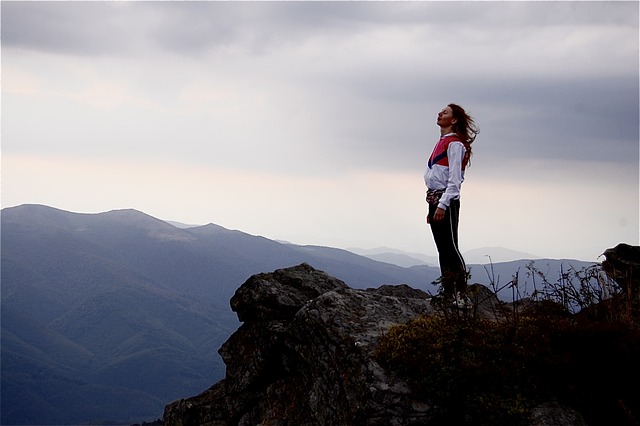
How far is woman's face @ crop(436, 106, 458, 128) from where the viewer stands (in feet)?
41.1

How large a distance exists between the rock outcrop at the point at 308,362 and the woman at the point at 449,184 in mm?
968

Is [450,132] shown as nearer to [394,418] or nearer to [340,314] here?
[340,314]

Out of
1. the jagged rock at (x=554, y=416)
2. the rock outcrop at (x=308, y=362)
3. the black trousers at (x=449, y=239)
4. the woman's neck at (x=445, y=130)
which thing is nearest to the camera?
the jagged rock at (x=554, y=416)

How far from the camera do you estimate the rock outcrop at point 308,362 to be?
10070 mm

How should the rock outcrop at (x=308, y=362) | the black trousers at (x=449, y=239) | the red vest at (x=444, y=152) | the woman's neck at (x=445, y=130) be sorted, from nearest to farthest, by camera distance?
the rock outcrop at (x=308, y=362)
the black trousers at (x=449, y=239)
the red vest at (x=444, y=152)
the woman's neck at (x=445, y=130)

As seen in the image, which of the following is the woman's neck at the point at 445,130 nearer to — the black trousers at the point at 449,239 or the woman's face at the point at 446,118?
the woman's face at the point at 446,118

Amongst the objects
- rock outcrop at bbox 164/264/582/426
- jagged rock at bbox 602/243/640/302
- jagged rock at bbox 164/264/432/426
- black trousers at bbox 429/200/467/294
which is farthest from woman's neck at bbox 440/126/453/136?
jagged rock at bbox 602/243/640/302

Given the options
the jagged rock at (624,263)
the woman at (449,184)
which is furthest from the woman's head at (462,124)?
the jagged rock at (624,263)

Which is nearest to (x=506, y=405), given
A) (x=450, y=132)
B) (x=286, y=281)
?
(x=450, y=132)

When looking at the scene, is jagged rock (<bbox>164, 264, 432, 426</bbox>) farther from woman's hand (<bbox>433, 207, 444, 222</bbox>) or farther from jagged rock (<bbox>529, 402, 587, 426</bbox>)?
woman's hand (<bbox>433, 207, 444, 222</bbox>)

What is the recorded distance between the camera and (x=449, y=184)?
39.3ft

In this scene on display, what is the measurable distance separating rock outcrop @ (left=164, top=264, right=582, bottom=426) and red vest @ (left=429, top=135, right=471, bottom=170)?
8.22 feet

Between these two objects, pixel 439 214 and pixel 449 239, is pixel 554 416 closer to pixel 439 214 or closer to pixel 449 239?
pixel 449 239

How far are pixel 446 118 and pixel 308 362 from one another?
511 centimetres
